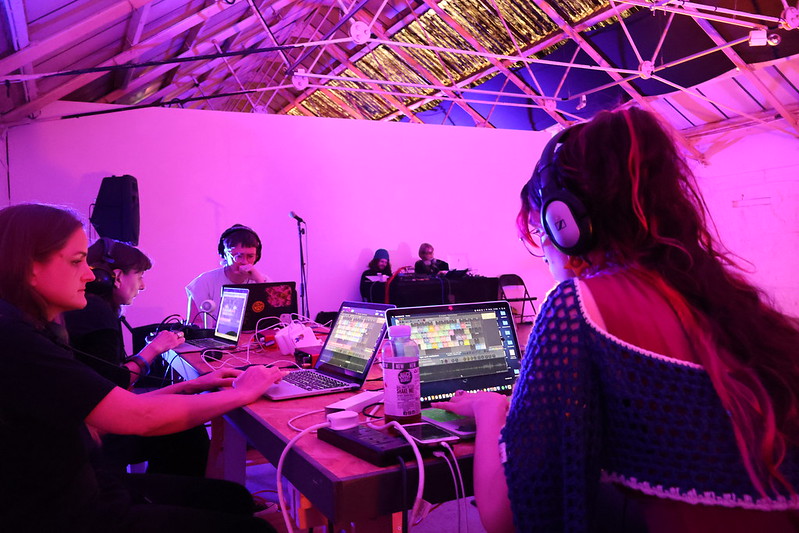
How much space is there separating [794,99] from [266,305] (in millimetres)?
9335

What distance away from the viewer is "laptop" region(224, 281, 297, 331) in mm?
3373

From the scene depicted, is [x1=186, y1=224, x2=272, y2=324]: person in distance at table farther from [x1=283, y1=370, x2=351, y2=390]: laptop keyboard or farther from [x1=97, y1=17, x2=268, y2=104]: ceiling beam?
[x1=97, y1=17, x2=268, y2=104]: ceiling beam

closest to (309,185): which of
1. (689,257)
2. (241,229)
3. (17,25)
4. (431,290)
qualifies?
(431,290)

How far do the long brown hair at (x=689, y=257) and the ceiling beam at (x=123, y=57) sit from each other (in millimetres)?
6031

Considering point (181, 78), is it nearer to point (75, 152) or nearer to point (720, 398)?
point (75, 152)

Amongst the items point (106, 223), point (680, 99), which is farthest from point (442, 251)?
point (680, 99)

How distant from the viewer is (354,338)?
2.07 meters

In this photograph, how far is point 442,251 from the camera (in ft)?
26.1

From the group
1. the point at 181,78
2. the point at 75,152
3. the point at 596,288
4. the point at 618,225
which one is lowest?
the point at 596,288

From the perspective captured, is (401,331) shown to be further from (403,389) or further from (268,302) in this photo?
(268,302)

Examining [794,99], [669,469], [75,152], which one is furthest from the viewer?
[794,99]

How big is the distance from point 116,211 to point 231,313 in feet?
10.2

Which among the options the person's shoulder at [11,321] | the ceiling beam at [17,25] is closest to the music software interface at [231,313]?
the person's shoulder at [11,321]

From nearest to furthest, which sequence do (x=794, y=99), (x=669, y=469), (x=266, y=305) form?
1. (x=669, y=469)
2. (x=266, y=305)
3. (x=794, y=99)
